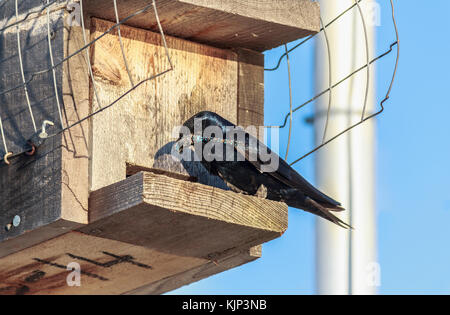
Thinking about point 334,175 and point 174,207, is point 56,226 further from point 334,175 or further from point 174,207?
point 334,175

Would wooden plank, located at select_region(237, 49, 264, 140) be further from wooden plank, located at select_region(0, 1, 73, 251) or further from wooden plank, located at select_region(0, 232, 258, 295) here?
wooden plank, located at select_region(0, 1, 73, 251)

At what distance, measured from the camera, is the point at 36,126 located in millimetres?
3701

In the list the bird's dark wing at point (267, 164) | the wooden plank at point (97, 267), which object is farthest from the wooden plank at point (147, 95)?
the wooden plank at point (97, 267)

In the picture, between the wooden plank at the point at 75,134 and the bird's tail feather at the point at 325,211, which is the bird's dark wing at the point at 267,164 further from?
the wooden plank at the point at 75,134

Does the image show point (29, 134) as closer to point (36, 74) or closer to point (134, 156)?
point (36, 74)

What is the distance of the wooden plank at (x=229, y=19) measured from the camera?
388cm

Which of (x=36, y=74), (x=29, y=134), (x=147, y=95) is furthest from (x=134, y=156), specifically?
(x=36, y=74)

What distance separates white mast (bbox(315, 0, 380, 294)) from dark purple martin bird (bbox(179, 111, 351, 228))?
81mm

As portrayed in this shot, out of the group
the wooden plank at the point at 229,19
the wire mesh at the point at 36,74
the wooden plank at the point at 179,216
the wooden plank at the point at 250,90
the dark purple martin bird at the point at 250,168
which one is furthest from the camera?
the wooden plank at the point at 250,90

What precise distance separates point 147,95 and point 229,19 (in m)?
0.45

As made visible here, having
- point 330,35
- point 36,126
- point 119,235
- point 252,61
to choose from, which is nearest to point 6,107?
point 36,126

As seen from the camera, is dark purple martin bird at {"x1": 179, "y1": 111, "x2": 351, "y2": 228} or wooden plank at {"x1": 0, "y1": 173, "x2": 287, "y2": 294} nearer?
wooden plank at {"x1": 0, "y1": 173, "x2": 287, "y2": 294}

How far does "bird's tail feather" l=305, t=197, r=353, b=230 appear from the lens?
3.96 metres

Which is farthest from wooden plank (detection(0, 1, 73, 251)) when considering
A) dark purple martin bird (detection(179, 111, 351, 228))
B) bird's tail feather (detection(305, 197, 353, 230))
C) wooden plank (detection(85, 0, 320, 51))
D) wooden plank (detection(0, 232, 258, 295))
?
bird's tail feather (detection(305, 197, 353, 230))
